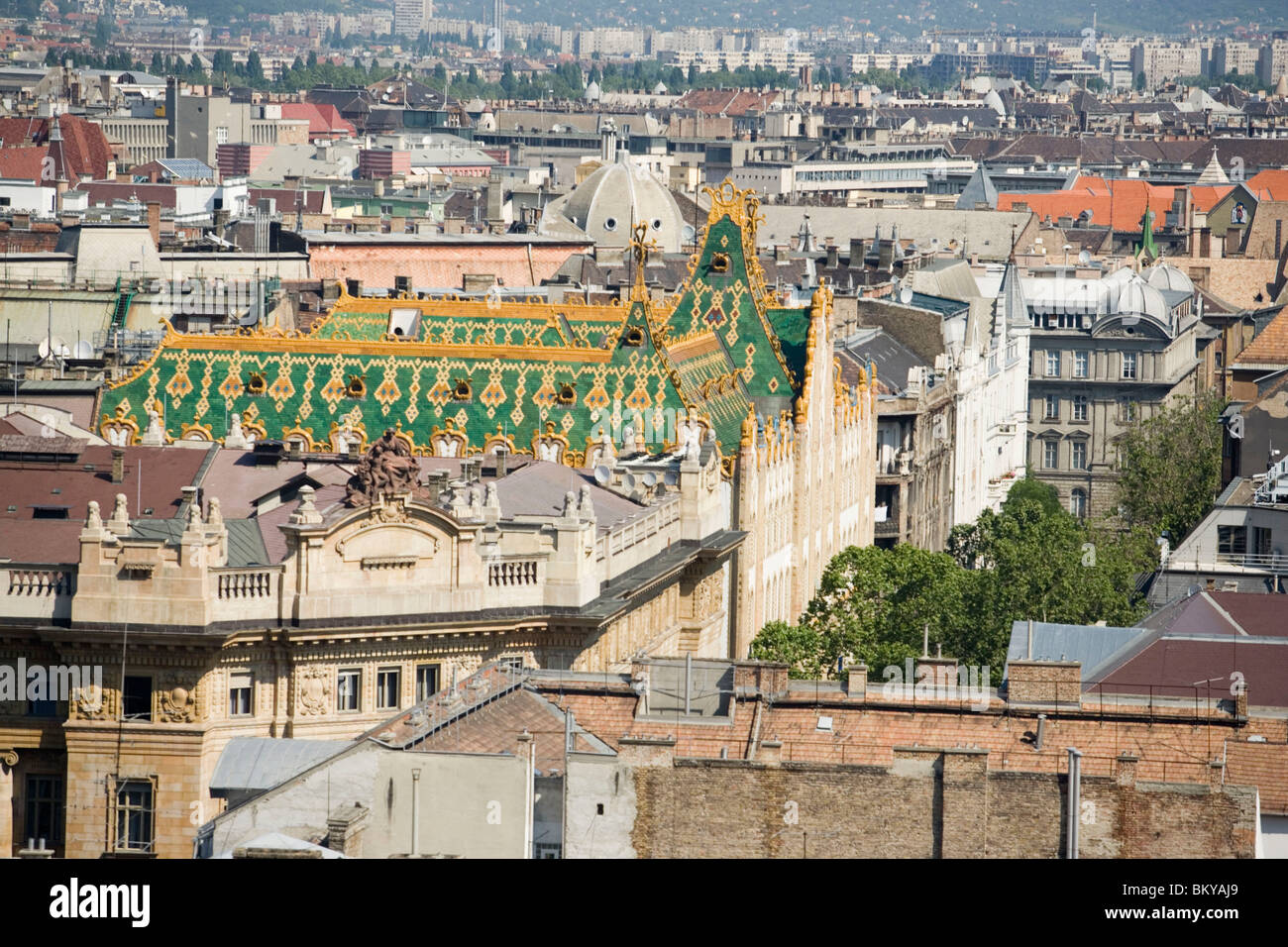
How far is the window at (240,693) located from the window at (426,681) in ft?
14.1

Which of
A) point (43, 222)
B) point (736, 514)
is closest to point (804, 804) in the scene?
point (736, 514)

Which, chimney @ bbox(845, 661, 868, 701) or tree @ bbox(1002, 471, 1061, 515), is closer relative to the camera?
chimney @ bbox(845, 661, 868, 701)

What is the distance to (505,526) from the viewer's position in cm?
8631

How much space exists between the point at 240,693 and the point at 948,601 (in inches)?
1427

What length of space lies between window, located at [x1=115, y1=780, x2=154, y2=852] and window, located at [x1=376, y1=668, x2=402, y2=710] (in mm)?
6318

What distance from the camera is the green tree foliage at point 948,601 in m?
105

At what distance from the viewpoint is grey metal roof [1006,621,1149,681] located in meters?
84.6

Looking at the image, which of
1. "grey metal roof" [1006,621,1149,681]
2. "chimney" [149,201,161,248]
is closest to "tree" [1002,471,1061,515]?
"chimney" [149,201,161,248]

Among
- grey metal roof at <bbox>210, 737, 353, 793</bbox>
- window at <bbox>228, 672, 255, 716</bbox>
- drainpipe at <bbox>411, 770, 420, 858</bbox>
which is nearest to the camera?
drainpipe at <bbox>411, 770, 420, 858</bbox>

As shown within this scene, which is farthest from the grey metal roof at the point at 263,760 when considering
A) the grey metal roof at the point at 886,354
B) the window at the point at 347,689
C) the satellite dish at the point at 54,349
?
the grey metal roof at the point at 886,354

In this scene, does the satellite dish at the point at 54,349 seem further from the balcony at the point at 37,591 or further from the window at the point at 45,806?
the window at the point at 45,806

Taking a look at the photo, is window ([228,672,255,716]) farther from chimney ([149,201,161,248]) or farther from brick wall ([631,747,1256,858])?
chimney ([149,201,161,248])

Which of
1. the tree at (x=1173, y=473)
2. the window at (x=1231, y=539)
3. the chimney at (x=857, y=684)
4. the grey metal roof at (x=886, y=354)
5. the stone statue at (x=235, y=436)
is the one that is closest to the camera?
the chimney at (x=857, y=684)
